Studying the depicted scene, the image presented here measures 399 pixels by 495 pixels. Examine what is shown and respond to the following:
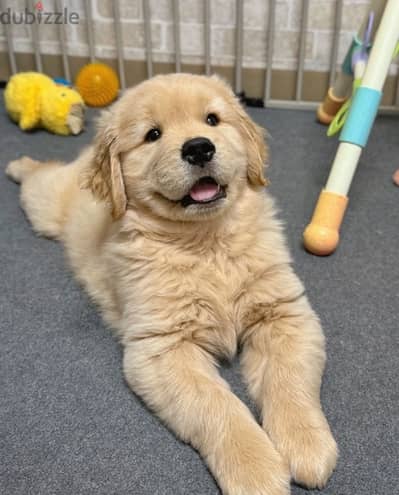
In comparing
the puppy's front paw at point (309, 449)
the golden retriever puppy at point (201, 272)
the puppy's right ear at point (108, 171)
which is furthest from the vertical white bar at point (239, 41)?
the puppy's front paw at point (309, 449)

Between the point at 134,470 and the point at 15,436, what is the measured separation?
29cm

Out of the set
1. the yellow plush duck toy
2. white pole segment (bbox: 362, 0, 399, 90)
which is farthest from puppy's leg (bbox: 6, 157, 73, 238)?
white pole segment (bbox: 362, 0, 399, 90)

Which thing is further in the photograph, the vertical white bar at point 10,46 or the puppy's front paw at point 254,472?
the vertical white bar at point 10,46

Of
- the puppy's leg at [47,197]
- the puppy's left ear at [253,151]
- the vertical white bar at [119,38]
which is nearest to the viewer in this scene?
the puppy's left ear at [253,151]

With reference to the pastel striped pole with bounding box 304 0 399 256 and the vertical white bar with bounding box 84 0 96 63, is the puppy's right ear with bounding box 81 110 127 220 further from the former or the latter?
the vertical white bar with bounding box 84 0 96 63

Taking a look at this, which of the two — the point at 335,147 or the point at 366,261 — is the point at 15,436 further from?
the point at 335,147

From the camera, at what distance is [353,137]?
1.88 meters

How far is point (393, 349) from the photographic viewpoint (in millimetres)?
1455

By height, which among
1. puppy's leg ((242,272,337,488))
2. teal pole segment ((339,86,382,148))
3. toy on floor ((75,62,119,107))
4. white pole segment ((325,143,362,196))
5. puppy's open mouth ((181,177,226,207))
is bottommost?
toy on floor ((75,62,119,107))

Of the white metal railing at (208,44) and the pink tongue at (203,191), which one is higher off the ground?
the pink tongue at (203,191)

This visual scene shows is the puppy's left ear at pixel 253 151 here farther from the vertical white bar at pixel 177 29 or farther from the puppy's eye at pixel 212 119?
the vertical white bar at pixel 177 29

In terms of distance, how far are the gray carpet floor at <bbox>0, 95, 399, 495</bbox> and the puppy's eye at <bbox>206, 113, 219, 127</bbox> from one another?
0.61 metres

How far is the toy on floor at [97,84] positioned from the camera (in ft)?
9.90

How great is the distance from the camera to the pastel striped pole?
6.07 feet
